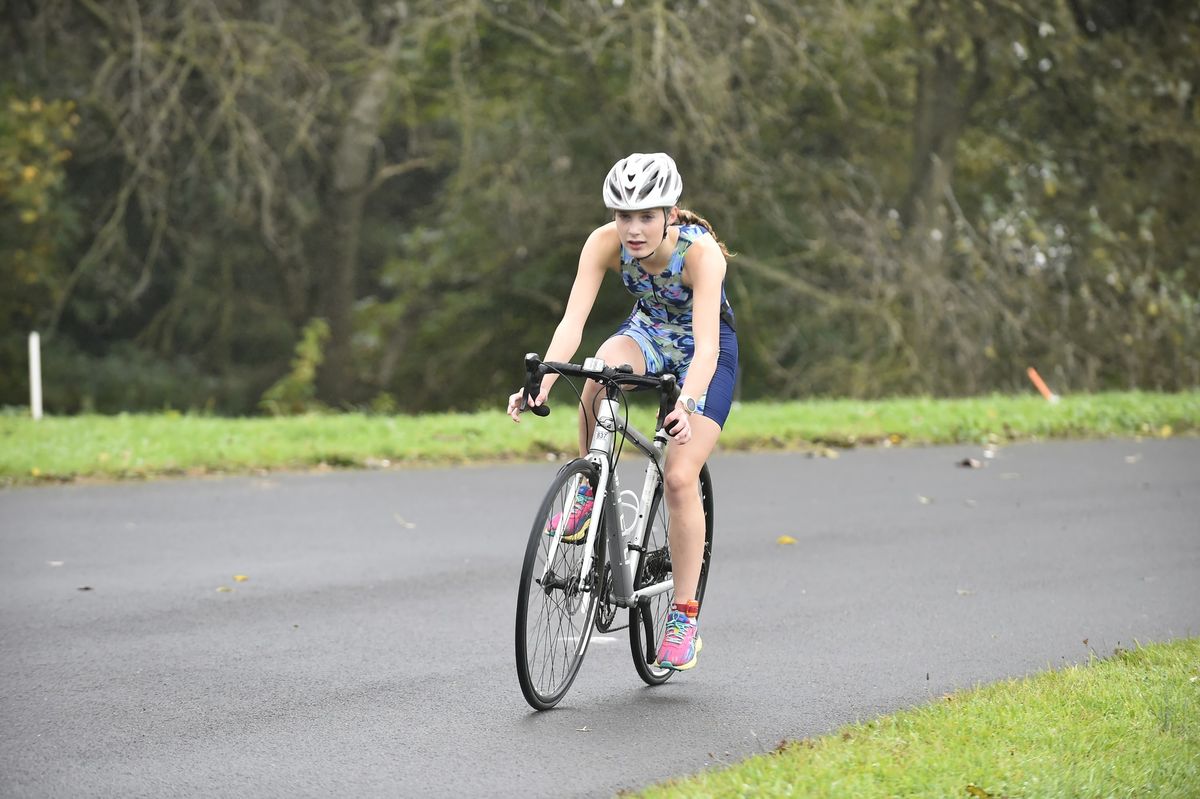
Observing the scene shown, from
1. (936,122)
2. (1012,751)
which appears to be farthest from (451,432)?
(936,122)

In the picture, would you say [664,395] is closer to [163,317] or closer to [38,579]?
[38,579]

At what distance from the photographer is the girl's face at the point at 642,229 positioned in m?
5.63

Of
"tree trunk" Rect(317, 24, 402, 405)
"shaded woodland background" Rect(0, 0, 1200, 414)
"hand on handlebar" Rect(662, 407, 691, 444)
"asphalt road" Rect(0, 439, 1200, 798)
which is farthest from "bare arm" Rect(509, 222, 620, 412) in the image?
"tree trunk" Rect(317, 24, 402, 405)

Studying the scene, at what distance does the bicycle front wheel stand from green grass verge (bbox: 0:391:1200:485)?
23.3 ft

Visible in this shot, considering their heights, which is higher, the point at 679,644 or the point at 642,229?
the point at 642,229

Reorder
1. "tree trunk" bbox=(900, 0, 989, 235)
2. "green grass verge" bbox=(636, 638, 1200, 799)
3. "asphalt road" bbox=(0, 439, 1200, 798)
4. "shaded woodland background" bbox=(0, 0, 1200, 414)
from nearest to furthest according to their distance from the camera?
"green grass verge" bbox=(636, 638, 1200, 799) < "asphalt road" bbox=(0, 439, 1200, 798) < "shaded woodland background" bbox=(0, 0, 1200, 414) < "tree trunk" bbox=(900, 0, 989, 235)

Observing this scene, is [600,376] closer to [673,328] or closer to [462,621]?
[673,328]

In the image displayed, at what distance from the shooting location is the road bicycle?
5.46 meters

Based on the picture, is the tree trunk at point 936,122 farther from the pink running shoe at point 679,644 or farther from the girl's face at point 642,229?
the girl's face at point 642,229

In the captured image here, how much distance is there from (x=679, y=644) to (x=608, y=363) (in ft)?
3.55

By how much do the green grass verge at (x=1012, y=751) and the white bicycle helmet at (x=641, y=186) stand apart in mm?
1851

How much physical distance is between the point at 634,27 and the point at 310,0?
540 centimetres

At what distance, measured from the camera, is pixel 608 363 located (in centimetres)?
589

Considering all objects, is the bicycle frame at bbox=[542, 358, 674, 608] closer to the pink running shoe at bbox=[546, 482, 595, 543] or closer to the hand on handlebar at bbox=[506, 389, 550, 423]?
the pink running shoe at bbox=[546, 482, 595, 543]
